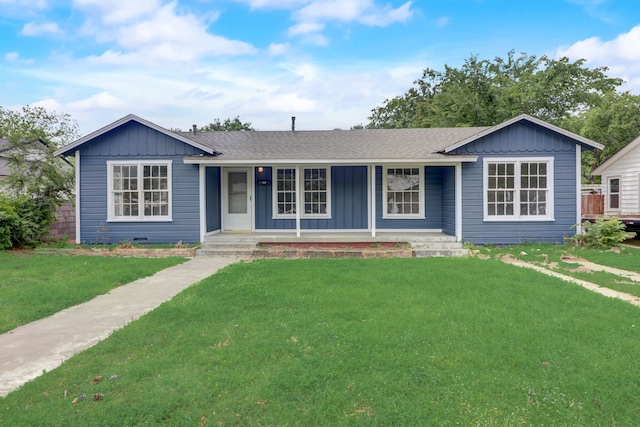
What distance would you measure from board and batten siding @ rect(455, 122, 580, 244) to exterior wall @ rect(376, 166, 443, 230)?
1337 mm

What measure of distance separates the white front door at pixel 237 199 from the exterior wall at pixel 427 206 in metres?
3.91

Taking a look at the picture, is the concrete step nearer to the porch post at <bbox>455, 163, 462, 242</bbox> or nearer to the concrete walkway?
the porch post at <bbox>455, 163, 462, 242</bbox>

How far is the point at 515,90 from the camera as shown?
26.1 metres

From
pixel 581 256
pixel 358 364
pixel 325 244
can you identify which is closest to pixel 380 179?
pixel 325 244

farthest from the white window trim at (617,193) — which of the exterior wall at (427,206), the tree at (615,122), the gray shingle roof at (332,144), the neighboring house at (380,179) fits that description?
the exterior wall at (427,206)

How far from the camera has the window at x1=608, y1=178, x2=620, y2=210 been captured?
1533 cm

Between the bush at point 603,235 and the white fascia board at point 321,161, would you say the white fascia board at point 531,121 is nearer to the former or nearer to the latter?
the white fascia board at point 321,161

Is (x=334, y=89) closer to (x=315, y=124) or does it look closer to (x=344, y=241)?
(x=315, y=124)

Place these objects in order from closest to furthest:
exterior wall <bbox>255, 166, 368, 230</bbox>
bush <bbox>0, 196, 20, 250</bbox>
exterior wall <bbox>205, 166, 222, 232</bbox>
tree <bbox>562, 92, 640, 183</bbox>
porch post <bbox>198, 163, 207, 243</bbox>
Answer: bush <bbox>0, 196, 20, 250</bbox> < porch post <bbox>198, 163, 207, 243</bbox> < exterior wall <bbox>205, 166, 222, 232</bbox> < exterior wall <bbox>255, 166, 368, 230</bbox> < tree <bbox>562, 92, 640, 183</bbox>

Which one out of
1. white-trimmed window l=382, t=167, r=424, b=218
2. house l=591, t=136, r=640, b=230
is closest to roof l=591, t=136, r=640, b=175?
house l=591, t=136, r=640, b=230

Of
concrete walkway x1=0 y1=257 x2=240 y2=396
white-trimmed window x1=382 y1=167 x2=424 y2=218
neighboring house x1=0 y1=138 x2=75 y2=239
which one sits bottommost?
concrete walkway x1=0 y1=257 x2=240 y2=396

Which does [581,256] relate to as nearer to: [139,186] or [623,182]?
[623,182]

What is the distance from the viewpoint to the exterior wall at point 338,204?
1198 cm

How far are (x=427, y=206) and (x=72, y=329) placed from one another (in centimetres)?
969
